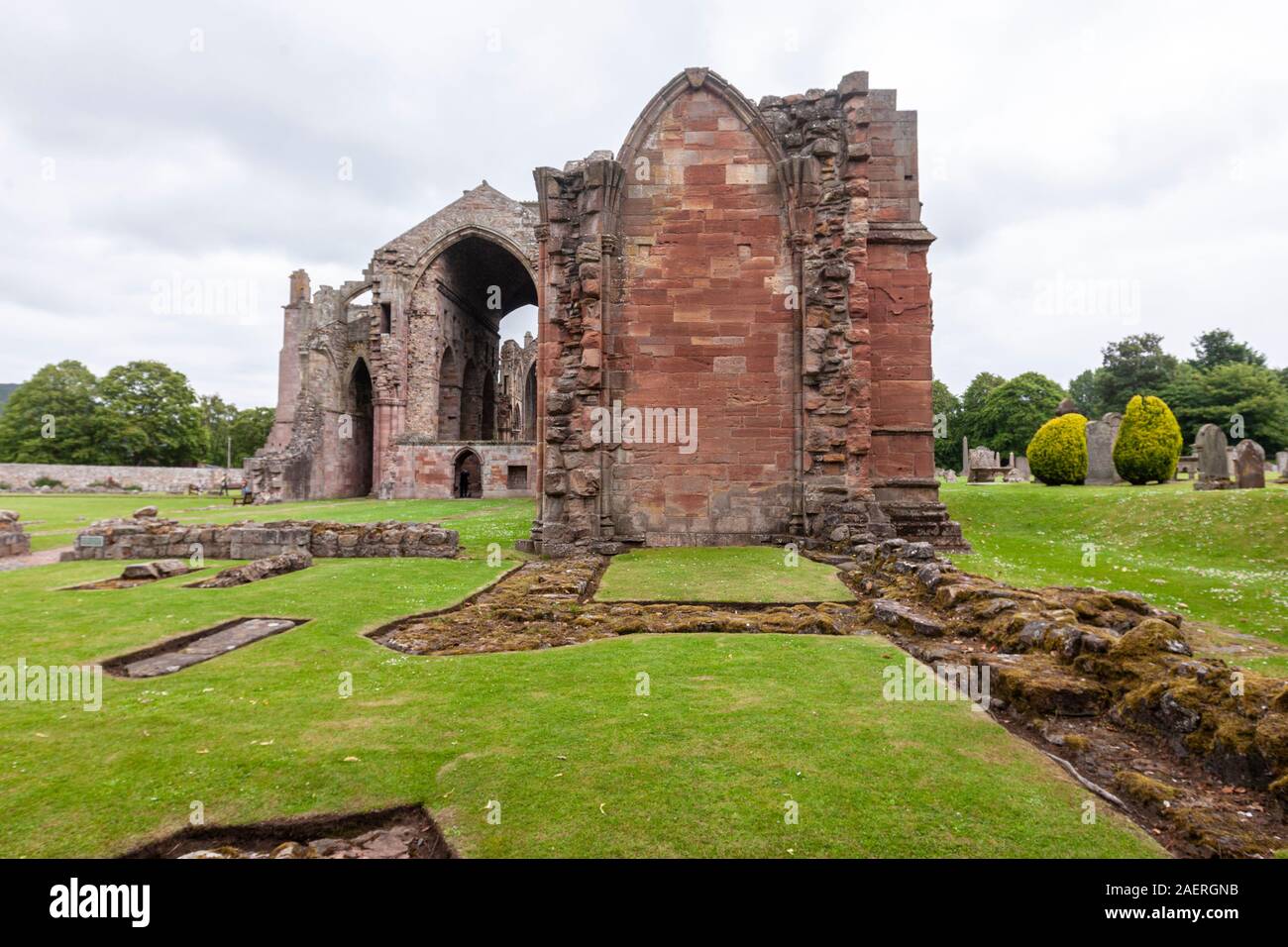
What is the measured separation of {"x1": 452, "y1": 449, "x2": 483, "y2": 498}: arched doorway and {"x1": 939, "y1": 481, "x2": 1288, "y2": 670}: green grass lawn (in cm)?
2735

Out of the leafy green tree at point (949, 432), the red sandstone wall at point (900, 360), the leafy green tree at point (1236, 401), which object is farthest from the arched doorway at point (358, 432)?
the leafy green tree at point (1236, 401)

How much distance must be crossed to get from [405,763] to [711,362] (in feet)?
32.4

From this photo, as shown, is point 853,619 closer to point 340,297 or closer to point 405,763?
point 405,763

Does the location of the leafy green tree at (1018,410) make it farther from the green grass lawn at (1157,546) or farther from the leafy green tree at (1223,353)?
the green grass lawn at (1157,546)

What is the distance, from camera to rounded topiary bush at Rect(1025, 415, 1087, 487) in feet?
65.2

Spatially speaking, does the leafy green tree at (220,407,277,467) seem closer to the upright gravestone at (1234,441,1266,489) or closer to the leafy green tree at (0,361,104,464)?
the leafy green tree at (0,361,104,464)

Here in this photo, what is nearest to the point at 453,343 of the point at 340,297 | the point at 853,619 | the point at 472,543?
the point at 340,297

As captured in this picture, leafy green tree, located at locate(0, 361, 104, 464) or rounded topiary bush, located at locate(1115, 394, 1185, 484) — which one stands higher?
leafy green tree, located at locate(0, 361, 104, 464)

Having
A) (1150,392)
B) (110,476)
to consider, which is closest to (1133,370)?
(1150,392)

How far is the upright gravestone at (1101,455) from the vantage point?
20438 millimetres

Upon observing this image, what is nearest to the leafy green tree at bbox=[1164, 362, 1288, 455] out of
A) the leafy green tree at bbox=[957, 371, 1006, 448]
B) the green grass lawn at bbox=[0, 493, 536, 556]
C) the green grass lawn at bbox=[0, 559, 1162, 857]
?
the leafy green tree at bbox=[957, 371, 1006, 448]

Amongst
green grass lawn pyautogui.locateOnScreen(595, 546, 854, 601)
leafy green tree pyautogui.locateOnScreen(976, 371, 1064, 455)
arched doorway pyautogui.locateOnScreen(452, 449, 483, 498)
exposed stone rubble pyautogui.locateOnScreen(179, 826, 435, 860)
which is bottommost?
exposed stone rubble pyautogui.locateOnScreen(179, 826, 435, 860)

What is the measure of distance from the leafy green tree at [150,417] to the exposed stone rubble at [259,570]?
6551cm
